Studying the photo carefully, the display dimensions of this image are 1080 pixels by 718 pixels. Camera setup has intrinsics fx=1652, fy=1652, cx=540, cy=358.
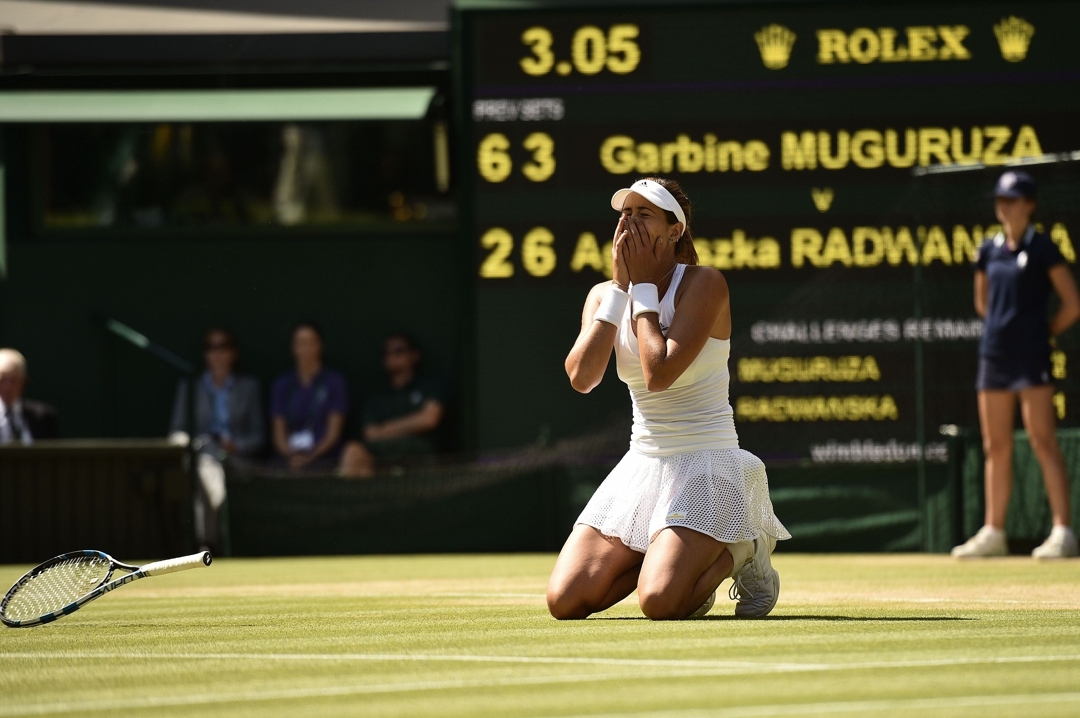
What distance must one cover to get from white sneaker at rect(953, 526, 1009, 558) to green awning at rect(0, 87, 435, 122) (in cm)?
515

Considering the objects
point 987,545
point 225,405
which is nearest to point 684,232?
point 987,545

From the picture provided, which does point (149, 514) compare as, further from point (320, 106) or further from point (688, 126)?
point (688, 126)

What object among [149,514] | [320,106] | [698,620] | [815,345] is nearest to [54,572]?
[698,620]

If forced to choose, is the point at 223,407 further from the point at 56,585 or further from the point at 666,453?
the point at 666,453

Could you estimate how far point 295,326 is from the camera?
1348 centimetres

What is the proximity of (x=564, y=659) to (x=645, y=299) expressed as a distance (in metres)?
1.64

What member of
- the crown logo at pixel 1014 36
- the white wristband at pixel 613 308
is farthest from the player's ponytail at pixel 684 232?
the crown logo at pixel 1014 36

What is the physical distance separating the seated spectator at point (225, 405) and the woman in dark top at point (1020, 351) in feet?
18.4

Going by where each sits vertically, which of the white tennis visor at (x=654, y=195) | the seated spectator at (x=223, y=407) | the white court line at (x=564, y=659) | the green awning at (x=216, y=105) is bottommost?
the white court line at (x=564, y=659)

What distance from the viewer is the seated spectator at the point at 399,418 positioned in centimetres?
1212

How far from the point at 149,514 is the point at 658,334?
22.4ft

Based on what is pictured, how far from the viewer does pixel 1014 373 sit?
30.8ft

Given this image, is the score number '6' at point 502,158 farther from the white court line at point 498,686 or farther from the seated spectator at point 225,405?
the white court line at point 498,686

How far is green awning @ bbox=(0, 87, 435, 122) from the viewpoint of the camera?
12516 millimetres
